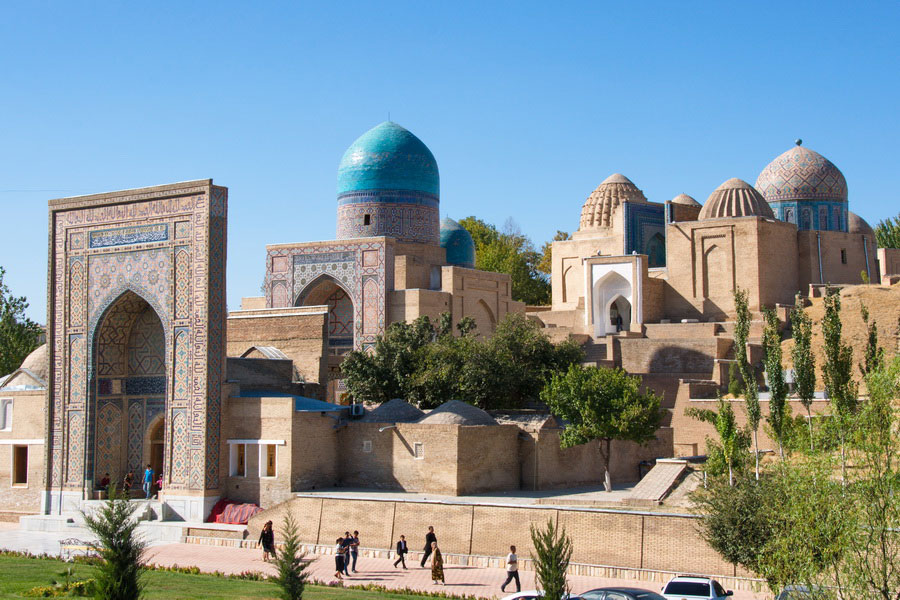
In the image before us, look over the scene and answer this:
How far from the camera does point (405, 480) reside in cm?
1769

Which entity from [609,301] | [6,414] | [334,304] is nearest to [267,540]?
[6,414]

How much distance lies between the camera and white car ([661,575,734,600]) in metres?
10.9

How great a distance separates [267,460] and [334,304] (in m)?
8.89

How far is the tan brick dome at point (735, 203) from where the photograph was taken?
94.3ft

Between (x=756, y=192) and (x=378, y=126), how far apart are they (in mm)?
10074

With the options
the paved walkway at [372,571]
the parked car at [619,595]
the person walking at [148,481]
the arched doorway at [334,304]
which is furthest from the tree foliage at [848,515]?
the arched doorway at [334,304]

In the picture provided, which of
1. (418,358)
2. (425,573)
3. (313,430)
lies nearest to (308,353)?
(418,358)

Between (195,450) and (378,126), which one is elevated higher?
(378,126)

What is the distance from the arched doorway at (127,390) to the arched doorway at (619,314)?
1241 cm

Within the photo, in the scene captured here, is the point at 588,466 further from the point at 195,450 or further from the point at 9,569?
the point at 9,569

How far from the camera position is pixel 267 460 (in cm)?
1778

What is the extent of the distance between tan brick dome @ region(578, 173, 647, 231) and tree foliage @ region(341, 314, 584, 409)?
11.5 metres

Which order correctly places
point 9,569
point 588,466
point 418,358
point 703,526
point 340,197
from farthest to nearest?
point 340,197
point 418,358
point 588,466
point 9,569
point 703,526

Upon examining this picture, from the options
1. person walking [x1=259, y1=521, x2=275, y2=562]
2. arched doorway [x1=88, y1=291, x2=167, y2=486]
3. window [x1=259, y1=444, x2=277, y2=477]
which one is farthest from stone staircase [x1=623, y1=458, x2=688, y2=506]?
arched doorway [x1=88, y1=291, x2=167, y2=486]
